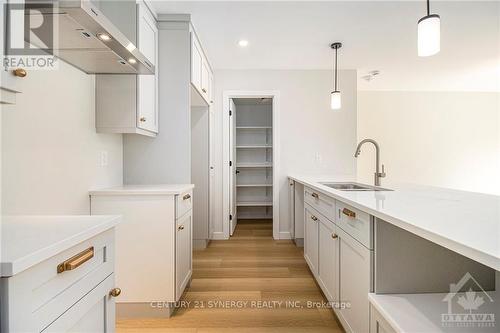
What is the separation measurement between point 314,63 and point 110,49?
2.80 m

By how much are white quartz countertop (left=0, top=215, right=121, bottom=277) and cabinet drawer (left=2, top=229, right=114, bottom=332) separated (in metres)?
0.03

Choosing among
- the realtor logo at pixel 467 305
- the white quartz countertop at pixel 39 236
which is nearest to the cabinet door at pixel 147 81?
the white quartz countertop at pixel 39 236

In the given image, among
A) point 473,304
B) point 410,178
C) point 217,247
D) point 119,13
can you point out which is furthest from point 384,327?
point 410,178

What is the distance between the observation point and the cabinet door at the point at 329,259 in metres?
1.78

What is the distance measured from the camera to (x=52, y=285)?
731mm

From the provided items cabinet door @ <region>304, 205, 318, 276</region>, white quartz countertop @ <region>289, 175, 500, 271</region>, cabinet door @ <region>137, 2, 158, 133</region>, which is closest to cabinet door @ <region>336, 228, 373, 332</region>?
white quartz countertop @ <region>289, 175, 500, 271</region>

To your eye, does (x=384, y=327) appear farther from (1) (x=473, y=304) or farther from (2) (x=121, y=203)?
(2) (x=121, y=203)

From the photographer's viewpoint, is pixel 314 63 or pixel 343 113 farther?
pixel 343 113

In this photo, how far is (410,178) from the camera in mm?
5152

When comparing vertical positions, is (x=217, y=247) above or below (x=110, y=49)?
A: below

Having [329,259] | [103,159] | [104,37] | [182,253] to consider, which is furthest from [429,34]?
[103,159]

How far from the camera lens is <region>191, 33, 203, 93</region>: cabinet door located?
96.5 inches

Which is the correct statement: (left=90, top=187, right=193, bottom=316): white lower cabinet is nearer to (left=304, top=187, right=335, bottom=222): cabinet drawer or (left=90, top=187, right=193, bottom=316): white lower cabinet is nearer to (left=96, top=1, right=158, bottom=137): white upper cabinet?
Result: (left=96, top=1, right=158, bottom=137): white upper cabinet

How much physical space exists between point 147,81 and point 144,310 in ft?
5.50
